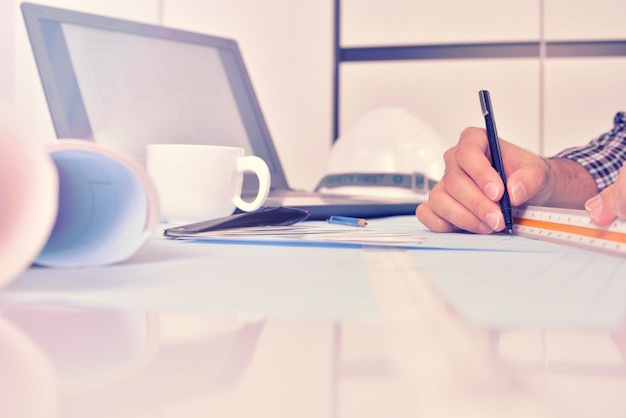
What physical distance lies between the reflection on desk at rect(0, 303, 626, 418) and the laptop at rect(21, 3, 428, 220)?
508 mm

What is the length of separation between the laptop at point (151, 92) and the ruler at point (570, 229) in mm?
206

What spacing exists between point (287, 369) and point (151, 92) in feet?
3.08

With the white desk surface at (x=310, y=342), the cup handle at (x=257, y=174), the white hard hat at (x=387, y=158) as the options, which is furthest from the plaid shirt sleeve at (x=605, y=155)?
the white desk surface at (x=310, y=342)

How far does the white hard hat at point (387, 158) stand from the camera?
1.21 metres

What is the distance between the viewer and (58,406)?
6.1 inches

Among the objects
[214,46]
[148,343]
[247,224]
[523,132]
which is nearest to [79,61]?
[214,46]

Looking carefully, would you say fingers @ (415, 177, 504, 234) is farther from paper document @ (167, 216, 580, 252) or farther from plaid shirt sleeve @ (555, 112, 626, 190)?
plaid shirt sleeve @ (555, 112, 626, 190)

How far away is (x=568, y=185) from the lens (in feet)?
3.15

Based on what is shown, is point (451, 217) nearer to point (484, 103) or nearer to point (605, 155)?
point (484, 103)

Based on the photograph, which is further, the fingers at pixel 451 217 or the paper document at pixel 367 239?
the fingers at pixel 451 217

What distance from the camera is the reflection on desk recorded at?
0.51 feet

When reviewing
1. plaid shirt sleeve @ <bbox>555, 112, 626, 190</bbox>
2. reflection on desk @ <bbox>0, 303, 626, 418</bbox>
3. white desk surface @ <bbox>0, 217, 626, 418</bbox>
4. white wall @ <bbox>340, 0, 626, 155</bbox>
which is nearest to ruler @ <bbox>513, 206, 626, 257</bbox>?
white desk surface @ <bbox>0, 217, 626, 418</bbox>

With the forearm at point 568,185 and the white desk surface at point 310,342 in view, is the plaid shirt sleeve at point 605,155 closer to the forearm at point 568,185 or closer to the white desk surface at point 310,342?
the forearm at point 568,185

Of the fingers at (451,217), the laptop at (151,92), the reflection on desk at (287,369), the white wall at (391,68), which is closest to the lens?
the reflection on desk at (287,369)
